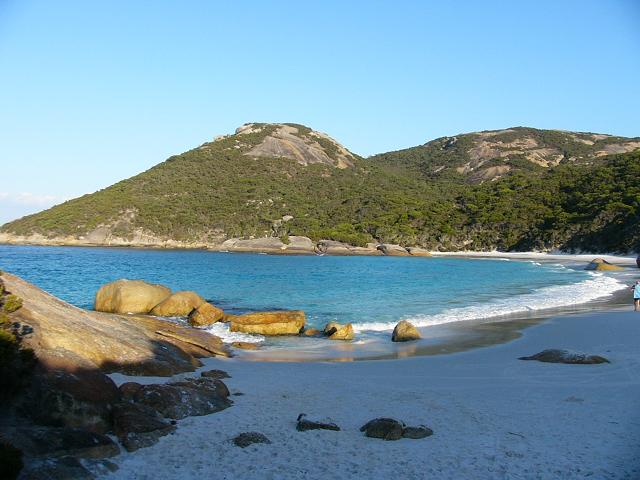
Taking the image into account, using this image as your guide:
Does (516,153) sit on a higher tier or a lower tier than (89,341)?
higher

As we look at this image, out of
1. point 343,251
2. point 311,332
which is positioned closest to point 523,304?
point 311,332

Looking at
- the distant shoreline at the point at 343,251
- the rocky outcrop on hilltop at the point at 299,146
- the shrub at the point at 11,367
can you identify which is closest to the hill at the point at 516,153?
the rocky outcrop on hilltop at the point at 299,146

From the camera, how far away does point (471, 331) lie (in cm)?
1859

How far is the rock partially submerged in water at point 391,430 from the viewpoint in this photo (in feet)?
24.8

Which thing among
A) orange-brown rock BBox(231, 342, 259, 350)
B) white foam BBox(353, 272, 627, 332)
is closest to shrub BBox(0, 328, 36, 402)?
orange-brown rock BBox(231, 342, 259, 350)

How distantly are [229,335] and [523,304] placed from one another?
49.6ft

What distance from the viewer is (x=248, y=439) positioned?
7305 millimetres

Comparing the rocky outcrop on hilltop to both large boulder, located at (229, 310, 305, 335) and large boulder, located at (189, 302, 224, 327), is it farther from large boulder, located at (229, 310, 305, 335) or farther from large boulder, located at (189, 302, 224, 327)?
large boulder, located at (229, 310, 305, 335)

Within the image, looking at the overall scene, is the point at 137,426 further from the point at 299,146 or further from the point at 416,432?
the point at 299,146

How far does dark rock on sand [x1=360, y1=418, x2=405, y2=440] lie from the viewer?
7547 mm

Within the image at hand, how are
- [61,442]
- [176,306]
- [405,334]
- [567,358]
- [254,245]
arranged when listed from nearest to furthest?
[61,442] < [567,358] < [405,334] < [176,306] < [254,245]

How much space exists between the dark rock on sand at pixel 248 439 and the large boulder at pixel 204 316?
12449 mm

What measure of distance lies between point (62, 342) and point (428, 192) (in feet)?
450

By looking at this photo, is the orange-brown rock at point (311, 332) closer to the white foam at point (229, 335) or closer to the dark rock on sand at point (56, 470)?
the white foam at point (229, 335)
